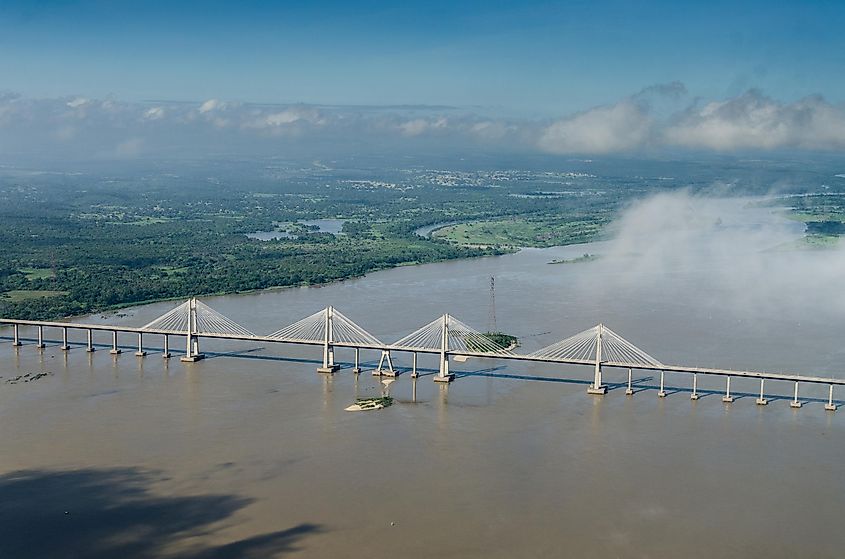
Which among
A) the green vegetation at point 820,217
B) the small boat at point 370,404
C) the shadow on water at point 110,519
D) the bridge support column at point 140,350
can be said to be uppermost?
the green vegetation at point 820,217

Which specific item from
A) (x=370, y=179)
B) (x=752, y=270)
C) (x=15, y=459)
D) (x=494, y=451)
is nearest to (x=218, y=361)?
(x=15, y=459)

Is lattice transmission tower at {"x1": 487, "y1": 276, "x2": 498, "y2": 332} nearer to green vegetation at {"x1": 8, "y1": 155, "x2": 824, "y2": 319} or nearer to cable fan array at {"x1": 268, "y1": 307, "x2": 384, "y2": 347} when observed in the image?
cable fan array at {"x1": 268, "y1": 307, "x2": 384, "y2": 347}

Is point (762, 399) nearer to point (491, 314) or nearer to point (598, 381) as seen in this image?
point (598, 381)

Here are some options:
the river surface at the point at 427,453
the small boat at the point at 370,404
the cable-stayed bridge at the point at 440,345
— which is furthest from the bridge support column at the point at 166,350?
the small boat at the point at 370,404

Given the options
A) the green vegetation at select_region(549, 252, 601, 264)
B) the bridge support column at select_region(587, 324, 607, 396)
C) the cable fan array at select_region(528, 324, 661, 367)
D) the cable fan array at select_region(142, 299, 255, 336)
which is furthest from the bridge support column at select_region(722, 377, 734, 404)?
the green vegetation at select_region(549, 252, 601, 264)

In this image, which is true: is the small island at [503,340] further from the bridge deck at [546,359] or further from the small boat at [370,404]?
the small boat at [370,404]

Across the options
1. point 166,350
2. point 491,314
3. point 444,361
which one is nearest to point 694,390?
point 444,361
